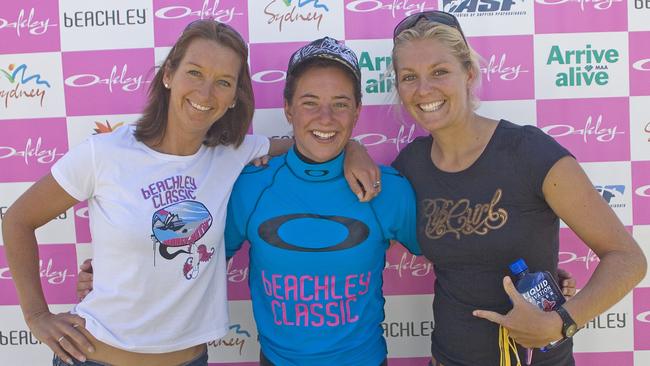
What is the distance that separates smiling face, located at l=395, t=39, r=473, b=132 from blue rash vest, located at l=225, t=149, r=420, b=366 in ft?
0.99

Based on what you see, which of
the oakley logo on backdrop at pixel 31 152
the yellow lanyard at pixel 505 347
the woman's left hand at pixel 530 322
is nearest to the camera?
the woman's left hand at pixel 530 322

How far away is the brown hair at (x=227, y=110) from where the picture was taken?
1971 millimetres

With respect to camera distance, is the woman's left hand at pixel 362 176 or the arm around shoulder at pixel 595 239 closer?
the arm around shoulder at pixel 595 239

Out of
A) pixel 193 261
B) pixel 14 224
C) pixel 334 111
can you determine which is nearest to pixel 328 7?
pixel 334 111

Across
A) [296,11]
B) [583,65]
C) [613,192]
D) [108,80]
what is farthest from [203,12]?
[613,192]

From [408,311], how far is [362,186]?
3.22 ft

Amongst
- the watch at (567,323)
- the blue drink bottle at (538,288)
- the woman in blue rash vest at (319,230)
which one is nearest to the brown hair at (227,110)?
the woman in blue rash vest at (319,230)

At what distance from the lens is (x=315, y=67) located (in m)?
2.00

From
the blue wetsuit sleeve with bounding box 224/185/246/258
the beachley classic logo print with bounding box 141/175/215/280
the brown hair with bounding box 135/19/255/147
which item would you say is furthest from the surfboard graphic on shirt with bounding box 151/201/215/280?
the brown hair with bounding box 135/19/255/147

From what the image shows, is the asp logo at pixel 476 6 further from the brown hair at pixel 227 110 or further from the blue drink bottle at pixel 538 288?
the blue drink bottle at pixel 538 288

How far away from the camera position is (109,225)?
1867 millimetres

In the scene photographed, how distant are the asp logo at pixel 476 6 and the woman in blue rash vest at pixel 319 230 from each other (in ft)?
2.57

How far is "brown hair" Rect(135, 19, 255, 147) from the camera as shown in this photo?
197 cm

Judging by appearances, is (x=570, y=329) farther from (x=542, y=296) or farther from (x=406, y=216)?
(x=406, y=216)
